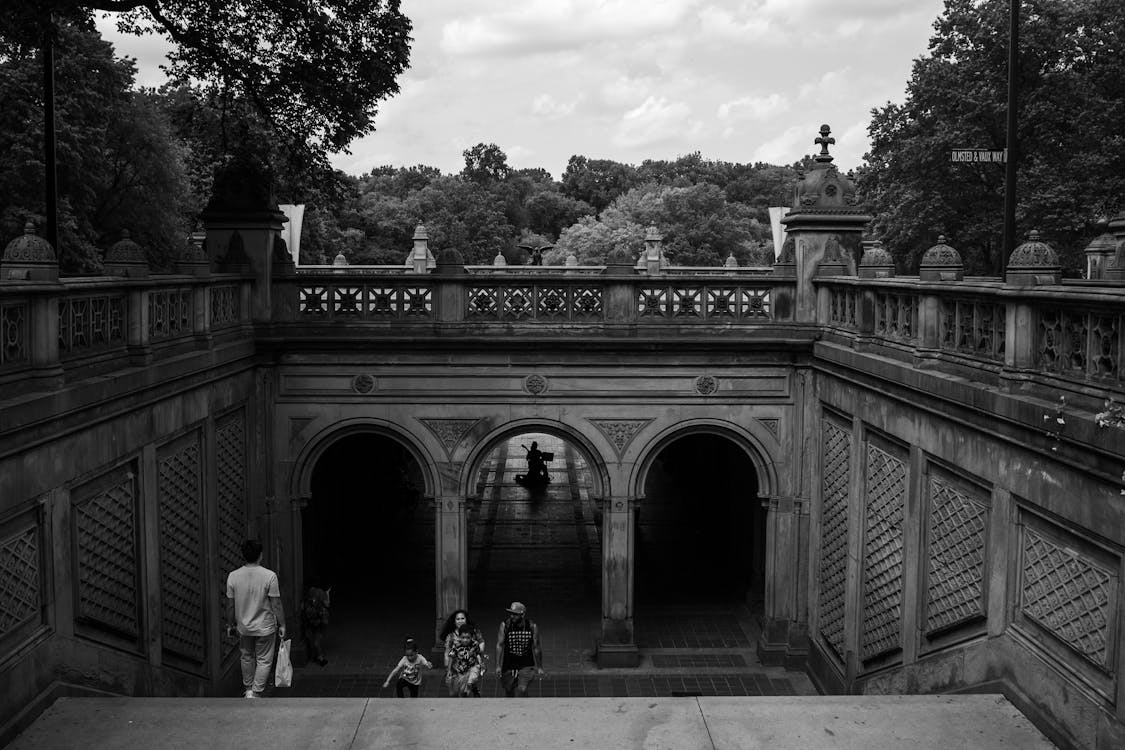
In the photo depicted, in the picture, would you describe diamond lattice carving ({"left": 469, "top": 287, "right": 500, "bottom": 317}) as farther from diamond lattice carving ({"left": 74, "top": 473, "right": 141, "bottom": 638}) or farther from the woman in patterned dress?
diamond lattice carving ({"left": 74, "top": 473, "right": 141, "bottom": 638})

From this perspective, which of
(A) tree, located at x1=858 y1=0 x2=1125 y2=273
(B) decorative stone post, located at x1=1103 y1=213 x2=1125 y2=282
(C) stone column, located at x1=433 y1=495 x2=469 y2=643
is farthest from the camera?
(A) tree, located at x1=858 y1=0 x2=1125 y2=273

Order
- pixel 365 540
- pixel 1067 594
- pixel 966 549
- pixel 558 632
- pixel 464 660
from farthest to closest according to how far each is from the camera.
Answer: pixel 365 540 → pixel 558 632 → pixel 464 660 → pixel 966 549 → pixel 1067 594

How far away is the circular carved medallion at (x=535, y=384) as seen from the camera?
1598 centimetres

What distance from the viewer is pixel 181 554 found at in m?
12.3

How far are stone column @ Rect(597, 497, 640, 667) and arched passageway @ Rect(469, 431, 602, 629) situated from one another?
925mm

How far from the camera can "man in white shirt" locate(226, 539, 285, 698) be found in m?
9.94

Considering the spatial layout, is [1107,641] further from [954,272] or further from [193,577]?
[193,577]

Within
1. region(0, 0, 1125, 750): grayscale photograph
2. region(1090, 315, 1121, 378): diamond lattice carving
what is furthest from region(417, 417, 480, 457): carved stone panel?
region(1090, 315, 1121, 378): diamond lattice carving

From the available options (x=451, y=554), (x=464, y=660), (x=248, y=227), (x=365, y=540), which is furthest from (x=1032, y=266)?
(x=365, y=540)

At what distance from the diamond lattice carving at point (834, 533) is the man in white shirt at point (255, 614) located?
7151 millimetres

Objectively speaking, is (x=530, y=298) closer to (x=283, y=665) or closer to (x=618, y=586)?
(x=618, y=586)

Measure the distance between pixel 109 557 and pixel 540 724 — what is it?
14.9ft

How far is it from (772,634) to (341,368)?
289 inches

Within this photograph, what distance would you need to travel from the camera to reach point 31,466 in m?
8.57
